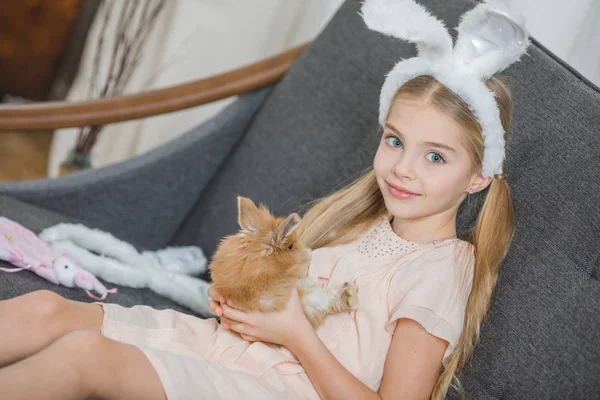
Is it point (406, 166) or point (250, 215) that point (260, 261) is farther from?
point (406, 166)

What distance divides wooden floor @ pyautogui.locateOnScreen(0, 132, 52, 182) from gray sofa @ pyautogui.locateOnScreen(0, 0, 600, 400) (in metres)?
1.30

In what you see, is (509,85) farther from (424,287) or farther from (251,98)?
(251,98)

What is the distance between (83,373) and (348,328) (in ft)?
1.51

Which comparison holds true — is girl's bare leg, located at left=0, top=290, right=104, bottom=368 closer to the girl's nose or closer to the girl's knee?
the girl's knee

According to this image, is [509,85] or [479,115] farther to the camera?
[509,85]

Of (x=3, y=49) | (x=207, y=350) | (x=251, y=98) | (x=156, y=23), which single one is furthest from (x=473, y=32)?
(x=3, y=49)

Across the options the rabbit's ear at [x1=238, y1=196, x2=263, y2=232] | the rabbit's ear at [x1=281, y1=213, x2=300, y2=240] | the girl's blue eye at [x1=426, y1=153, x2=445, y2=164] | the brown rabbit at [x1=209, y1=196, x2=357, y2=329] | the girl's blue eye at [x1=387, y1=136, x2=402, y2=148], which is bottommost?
the brown rabbit at [x1=209, y1=196, x2=357, y2=329]

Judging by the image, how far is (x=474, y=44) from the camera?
1218mm

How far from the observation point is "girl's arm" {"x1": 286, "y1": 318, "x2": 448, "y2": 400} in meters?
1.19

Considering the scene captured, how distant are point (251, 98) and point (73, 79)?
1934 millimetres

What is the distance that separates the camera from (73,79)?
3633 mm

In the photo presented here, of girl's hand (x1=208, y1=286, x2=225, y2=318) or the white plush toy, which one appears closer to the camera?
girl's hand (x1=208, y1=286, x2=225, y2=318)

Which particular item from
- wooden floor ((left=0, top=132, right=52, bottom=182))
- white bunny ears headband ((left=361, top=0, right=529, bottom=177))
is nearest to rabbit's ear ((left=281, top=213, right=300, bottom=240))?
white bunny ears headband ((left=361, top=0, right=529, bottom=177))

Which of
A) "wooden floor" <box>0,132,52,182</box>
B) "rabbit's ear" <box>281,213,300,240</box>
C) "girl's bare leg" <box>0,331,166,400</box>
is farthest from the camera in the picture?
"wooden floor" <box>0,132,52,182</box>
